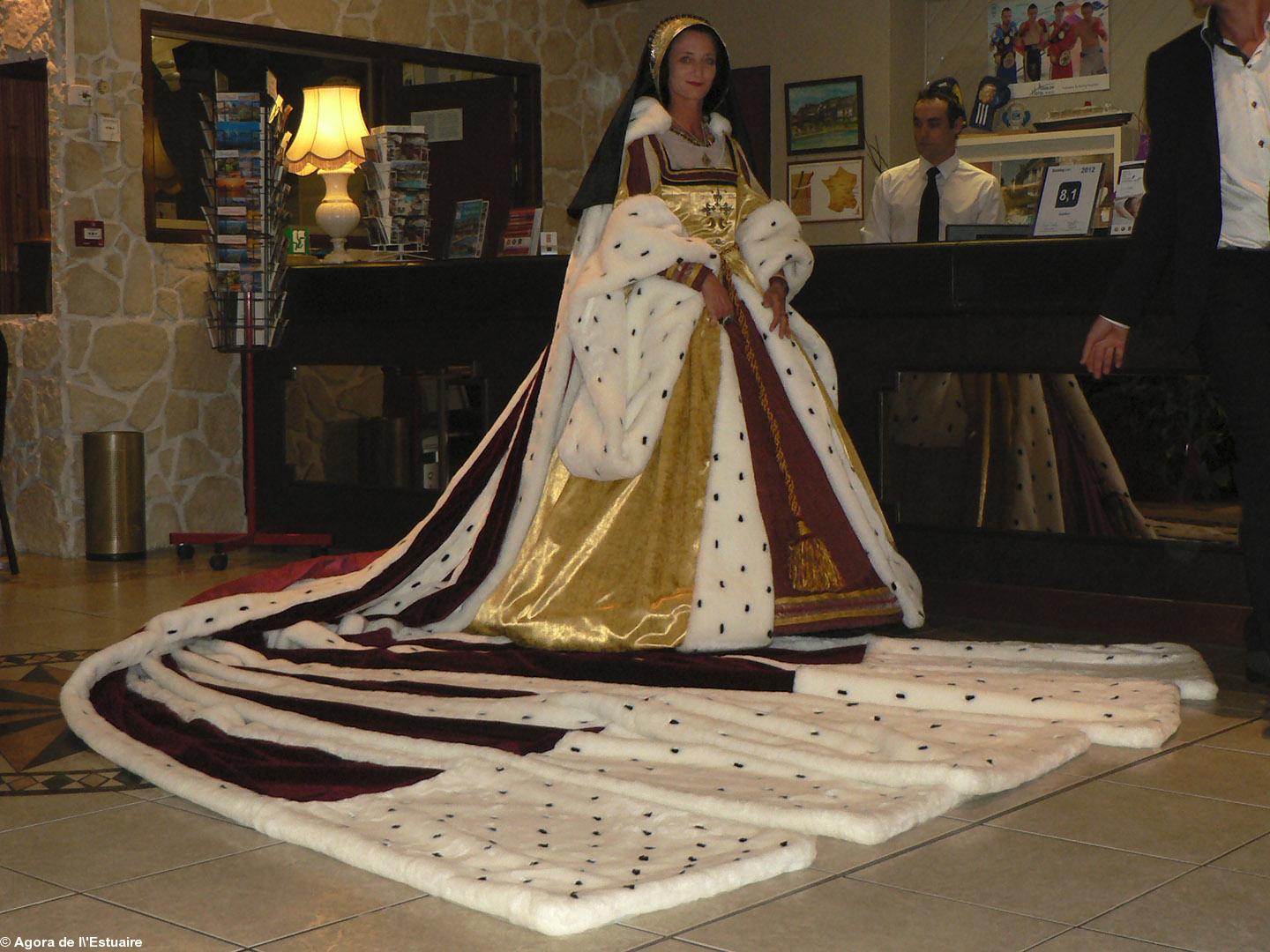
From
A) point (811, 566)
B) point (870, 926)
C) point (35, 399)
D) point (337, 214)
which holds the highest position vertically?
point (337, 214)

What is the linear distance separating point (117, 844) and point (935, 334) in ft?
9.08

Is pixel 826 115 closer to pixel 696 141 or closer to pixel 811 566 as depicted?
pixel 696 141

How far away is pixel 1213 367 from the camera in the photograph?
327cm

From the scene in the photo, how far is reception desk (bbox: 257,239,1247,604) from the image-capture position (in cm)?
397

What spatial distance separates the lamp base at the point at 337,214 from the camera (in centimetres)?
608

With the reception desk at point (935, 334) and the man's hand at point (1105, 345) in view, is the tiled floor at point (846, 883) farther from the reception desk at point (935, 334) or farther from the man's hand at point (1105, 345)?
the reception desk at point (935, 334)

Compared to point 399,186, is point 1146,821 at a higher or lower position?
lower

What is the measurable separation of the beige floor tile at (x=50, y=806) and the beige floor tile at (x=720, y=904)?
1.07 metres

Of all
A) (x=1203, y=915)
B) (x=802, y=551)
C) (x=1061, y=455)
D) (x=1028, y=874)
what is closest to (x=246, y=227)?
(x=802, y=551)

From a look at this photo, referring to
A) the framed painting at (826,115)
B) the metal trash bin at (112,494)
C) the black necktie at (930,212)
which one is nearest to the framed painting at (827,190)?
the framed painting at (826,115)

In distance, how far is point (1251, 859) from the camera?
216 centimetres

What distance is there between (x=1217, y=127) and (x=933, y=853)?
6.08ft

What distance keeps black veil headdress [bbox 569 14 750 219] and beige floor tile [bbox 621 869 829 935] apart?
224 cm

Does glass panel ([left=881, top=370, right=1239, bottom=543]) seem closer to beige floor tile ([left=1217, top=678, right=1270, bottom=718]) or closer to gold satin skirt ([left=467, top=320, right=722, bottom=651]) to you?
beige floor tile ([left=1217, top=678, right=1270, bottom=718])
